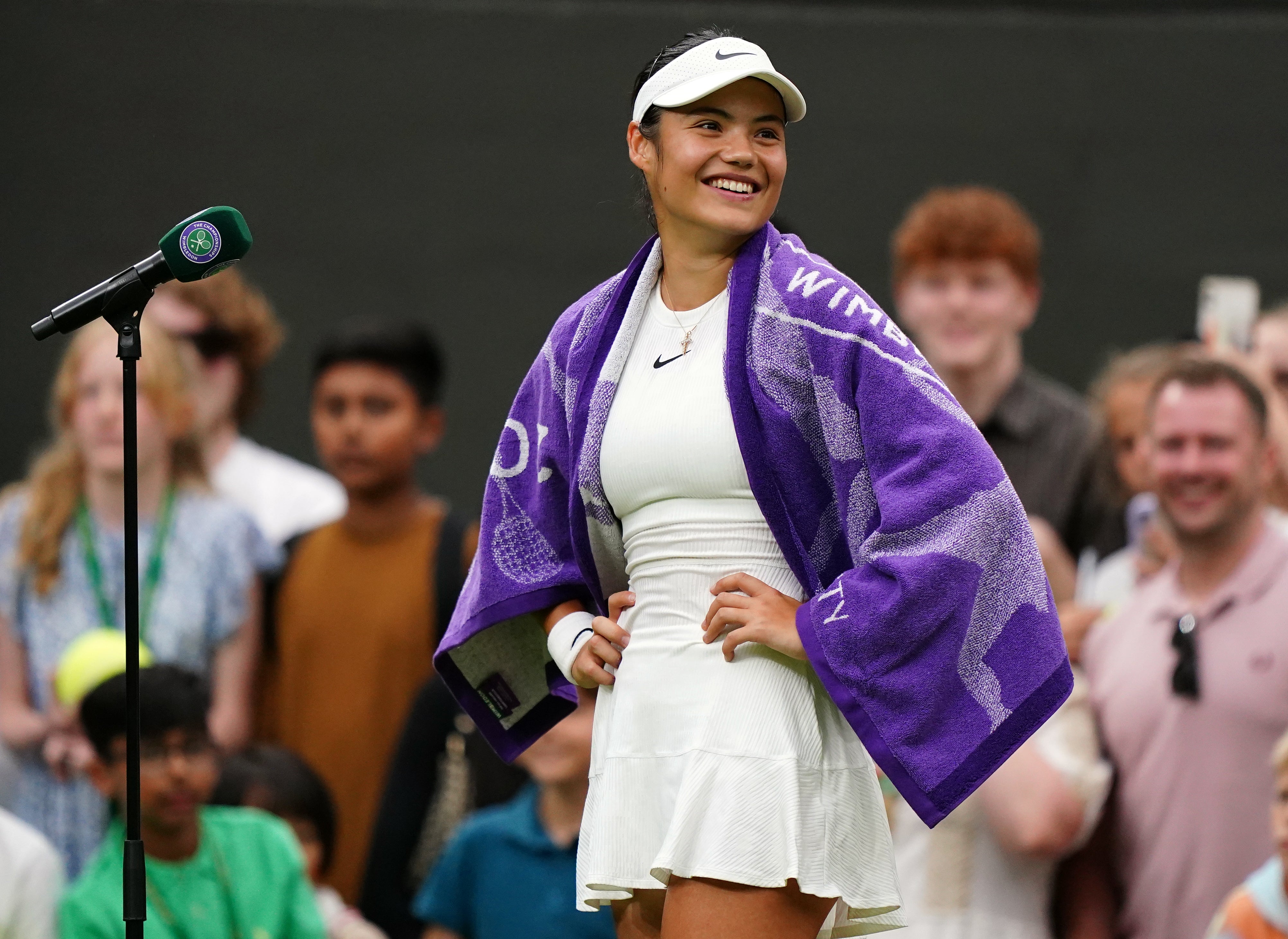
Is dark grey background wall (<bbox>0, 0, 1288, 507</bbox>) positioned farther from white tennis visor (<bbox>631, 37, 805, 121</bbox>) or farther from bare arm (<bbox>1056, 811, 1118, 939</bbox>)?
white tennis visor (<bbox>631, 37, 805, 121</bbox>)

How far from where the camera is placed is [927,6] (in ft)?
19.5

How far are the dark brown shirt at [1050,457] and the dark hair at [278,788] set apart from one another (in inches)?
66.6

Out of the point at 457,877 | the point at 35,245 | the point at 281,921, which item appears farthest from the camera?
the point at 35,245

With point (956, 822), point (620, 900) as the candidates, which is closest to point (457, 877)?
point (956, 822)

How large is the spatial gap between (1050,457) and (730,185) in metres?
2.24

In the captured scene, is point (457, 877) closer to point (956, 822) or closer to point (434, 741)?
point (434, 741)

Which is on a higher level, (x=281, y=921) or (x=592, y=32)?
(x=592, y=32)

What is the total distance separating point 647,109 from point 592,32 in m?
3.69

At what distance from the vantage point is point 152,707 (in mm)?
3477

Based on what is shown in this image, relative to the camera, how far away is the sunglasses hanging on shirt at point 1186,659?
360cm

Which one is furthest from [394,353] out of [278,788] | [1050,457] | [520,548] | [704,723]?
[704,723]

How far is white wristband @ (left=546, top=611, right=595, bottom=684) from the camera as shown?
238cm

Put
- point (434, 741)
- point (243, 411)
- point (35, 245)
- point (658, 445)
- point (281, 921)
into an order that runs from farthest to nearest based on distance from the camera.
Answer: point (35, 245)
point (243, 411)
point (434, 741)
point (281, 921)
point (658, 445)

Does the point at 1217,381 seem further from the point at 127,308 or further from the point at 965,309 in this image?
the point at 127,308
